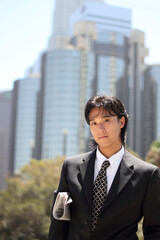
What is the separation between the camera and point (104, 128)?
288cm

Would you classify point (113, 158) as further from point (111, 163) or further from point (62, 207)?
point (62, 207)

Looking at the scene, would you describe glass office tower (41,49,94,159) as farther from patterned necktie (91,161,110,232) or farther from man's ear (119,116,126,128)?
patterned necktie (91,161,110,232)

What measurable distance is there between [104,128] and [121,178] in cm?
38

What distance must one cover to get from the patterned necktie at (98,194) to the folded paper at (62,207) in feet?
0.58

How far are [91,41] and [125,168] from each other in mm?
85907

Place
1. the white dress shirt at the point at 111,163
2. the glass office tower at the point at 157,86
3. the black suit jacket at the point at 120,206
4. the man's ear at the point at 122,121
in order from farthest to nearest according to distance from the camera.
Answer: the glass office tower at the point at 157,86 → the man's ear at the point at 122,121 → the white dress shirt at the point at 111,163 → the black suit jacket at the point at 120,206

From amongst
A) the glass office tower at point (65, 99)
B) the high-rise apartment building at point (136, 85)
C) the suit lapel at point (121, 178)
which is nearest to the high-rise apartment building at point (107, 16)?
the high-rise apartment building at point (136, 85)

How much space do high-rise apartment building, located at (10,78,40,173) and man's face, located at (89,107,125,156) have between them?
76.2 metres

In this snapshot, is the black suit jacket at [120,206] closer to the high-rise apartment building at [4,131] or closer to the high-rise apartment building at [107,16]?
the high-rise apartment building at [4,131]

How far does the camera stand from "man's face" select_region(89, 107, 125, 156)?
9.46 ft

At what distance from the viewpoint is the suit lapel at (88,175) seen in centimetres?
278

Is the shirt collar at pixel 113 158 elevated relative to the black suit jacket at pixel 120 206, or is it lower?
elevated

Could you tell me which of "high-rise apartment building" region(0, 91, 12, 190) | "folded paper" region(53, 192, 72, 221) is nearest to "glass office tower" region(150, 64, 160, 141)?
"high-rise apartment building" region(0, 91, 12, 190)

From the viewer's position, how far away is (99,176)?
113 inches
